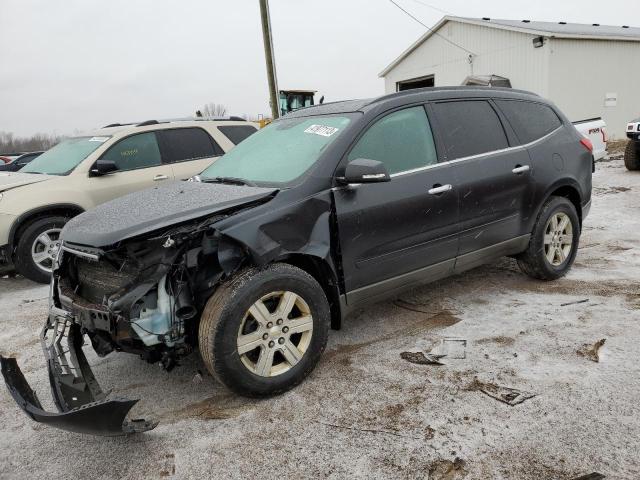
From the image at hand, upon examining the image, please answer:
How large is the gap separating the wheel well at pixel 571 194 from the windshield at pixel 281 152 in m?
2.39

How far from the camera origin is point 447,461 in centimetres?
231

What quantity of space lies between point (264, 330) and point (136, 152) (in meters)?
4.54

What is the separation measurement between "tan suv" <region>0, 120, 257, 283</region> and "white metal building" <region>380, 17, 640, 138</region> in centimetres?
1434

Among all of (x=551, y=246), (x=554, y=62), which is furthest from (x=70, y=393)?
(x=554, y=62)

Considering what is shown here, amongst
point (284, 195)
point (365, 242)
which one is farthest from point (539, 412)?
point (284, 195)

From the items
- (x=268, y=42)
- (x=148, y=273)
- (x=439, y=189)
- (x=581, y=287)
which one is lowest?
(x=581, y=287)

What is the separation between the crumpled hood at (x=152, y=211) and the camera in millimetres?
2668

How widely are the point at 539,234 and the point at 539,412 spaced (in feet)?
7.16

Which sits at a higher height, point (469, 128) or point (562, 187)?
point (469, 128)

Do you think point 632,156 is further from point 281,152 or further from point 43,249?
point 43,249

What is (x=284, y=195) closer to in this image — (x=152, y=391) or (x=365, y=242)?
(x=365, y=242)

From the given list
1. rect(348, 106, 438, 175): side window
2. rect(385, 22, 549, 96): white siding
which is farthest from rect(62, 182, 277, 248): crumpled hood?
rect(385, 22, 549, 96): white siding

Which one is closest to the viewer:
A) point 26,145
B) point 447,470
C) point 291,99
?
point 447,470

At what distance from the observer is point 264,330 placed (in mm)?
2859
